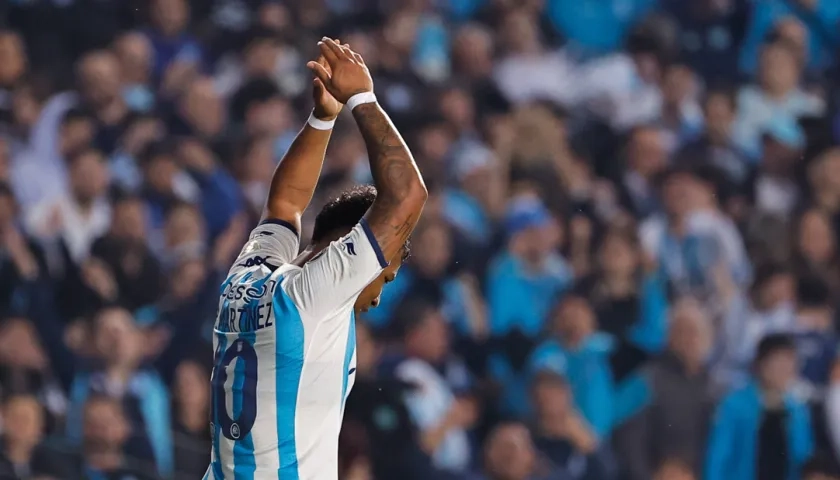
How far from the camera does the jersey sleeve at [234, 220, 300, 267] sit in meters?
3.30

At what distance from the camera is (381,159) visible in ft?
9.78

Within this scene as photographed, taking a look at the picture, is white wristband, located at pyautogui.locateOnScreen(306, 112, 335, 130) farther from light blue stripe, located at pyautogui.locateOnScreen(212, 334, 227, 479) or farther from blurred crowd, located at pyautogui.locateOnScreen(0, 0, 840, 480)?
blurred crowd, located at pyautogui.locateOnScreen(0, 0, 840, 480)

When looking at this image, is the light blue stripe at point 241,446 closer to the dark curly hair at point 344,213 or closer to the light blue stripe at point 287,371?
the light blue stripe at point 287,371

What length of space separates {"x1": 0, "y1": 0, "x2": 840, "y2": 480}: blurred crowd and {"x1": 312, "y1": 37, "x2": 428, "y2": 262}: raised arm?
10.5 ft

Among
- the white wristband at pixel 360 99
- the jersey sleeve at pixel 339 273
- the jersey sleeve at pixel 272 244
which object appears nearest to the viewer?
the jersey sleeve at pixel 339 273

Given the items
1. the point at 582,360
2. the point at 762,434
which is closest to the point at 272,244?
the point at 582,360

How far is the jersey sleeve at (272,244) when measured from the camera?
330cm

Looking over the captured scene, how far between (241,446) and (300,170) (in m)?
0.90

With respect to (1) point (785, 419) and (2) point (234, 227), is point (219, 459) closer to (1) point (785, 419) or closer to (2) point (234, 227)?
(2) point (234, 227)

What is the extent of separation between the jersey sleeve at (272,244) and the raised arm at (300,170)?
0.14 ft

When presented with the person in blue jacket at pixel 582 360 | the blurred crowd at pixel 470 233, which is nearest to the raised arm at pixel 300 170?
the blurred crowd at pixel 470 233

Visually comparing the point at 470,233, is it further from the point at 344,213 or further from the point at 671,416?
the point at 344,213

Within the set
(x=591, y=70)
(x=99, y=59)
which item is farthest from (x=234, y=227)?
(x=591, y=70)

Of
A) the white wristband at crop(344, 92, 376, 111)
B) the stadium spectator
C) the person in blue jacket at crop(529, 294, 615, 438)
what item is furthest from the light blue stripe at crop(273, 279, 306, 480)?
the stadium spectator
